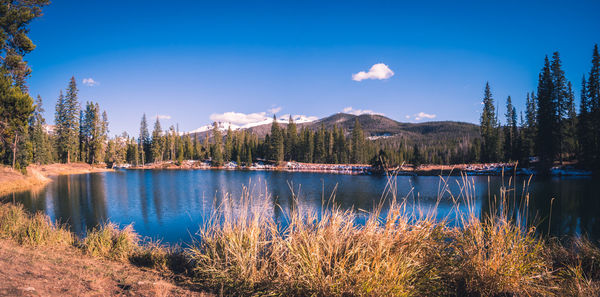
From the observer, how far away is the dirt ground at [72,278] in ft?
11.9

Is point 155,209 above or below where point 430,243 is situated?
below

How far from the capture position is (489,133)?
176ft

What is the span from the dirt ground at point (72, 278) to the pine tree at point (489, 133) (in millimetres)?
61413

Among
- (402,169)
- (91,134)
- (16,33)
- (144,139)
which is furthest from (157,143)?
(16,33)

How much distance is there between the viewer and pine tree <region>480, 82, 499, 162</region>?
52969 mm

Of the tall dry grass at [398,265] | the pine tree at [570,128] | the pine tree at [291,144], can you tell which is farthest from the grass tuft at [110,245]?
the pine tree at [291,144]

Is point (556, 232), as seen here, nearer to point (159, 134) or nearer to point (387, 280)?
point (387, 280)

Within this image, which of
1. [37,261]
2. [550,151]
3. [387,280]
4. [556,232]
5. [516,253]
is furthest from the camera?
[550,151]

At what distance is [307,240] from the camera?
4.04 metres

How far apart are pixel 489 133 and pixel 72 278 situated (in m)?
63.2

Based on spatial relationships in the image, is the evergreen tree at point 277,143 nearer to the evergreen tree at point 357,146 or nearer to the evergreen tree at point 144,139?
the evergreen tree at point 357,146

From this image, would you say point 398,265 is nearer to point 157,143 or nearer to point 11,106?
point 11,106

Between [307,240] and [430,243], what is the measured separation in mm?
1718

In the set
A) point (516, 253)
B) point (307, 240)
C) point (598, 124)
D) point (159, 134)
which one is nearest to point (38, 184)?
point (307, 240)
